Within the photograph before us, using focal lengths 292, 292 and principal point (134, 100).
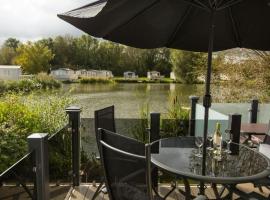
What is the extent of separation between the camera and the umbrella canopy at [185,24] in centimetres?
234

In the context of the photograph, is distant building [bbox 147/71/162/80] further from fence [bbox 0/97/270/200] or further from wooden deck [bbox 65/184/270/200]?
wooden deck [bbox 65/184/270/200]

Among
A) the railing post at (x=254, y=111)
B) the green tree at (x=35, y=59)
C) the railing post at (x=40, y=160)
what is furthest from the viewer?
the green tree at (x=35, y=59)

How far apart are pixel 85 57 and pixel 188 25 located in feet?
116

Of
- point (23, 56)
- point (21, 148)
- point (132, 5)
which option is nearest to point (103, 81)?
point (23, 56)

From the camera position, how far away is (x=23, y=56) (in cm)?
3759

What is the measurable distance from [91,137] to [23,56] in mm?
36853

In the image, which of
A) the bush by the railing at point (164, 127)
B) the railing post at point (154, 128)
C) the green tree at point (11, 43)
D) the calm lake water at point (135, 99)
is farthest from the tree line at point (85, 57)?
the railing post at point (154, 128)

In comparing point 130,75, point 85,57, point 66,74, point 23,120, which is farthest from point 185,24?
point 85,57

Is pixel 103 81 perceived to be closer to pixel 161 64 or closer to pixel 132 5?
pixel 161 64

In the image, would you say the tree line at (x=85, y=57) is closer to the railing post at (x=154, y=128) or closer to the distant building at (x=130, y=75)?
the distant building at (x=130, y=75)

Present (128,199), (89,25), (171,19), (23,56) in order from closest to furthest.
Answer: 1. (128,199)
2. (89,25)
3. (171,19)
4. (23,56)

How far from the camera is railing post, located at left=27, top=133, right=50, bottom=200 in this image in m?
1.92

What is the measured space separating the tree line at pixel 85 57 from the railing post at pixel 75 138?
24612 mm

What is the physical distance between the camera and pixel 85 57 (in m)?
37.5
